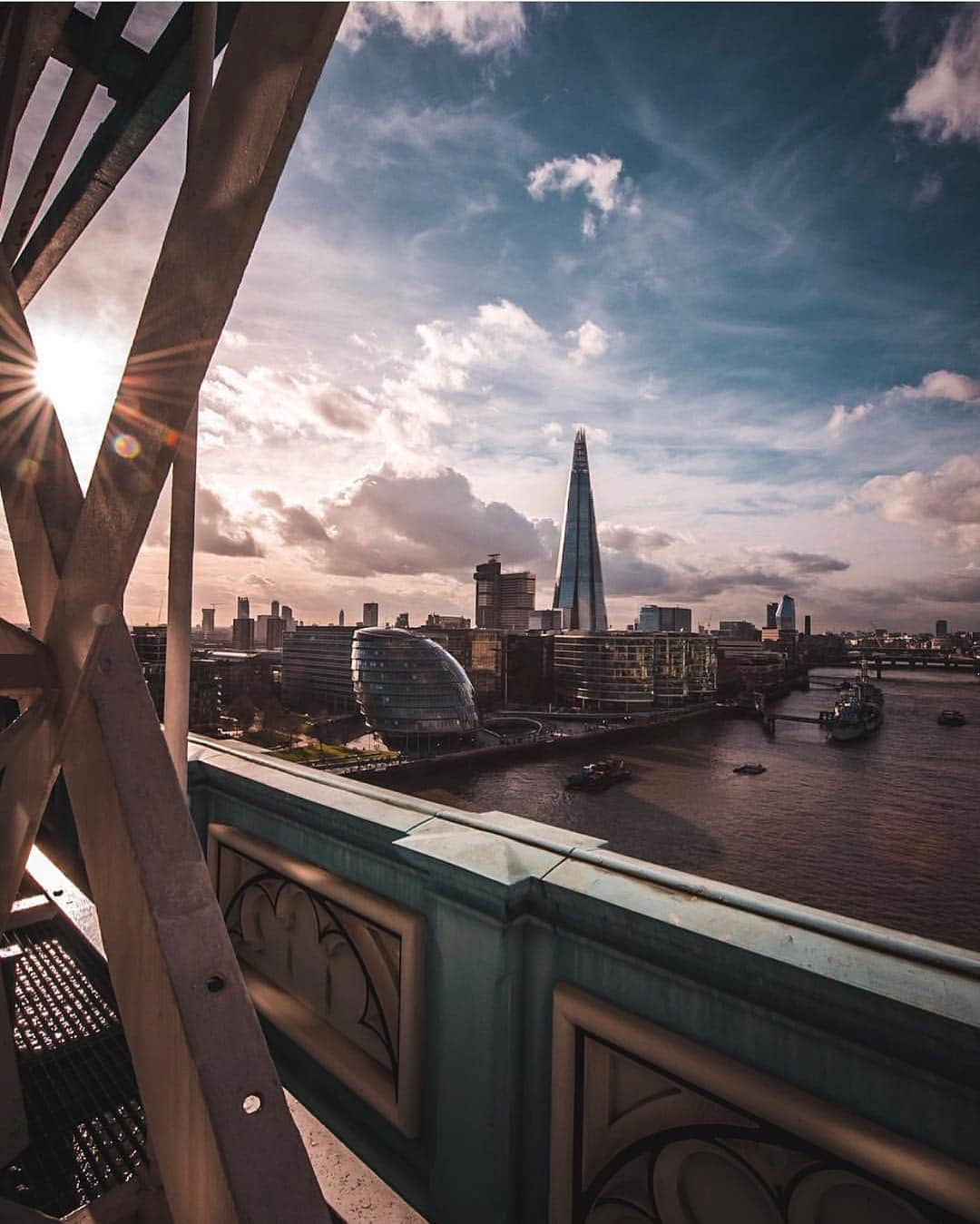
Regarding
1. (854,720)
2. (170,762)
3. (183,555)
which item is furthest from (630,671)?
(170,762)

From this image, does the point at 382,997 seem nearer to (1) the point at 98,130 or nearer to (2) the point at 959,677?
(1) the point at 98,130

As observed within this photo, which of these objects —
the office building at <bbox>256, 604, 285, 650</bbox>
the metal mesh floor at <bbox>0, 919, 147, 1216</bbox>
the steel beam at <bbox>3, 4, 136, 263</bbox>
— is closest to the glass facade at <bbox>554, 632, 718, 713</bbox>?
the metal mesh floor at <bbox>0, 919, 147, 1216</bbox>

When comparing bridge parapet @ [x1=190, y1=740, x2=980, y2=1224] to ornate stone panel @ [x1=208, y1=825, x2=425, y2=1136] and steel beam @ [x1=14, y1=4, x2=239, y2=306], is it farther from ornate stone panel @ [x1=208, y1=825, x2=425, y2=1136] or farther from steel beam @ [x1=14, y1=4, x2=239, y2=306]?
steel beam @ [x1=14, y1=4, x2=239, y2=306]

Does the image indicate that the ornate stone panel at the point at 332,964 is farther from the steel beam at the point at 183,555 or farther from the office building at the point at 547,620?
→ the office building at the point at 547,620

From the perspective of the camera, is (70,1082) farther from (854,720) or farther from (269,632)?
(269,632)

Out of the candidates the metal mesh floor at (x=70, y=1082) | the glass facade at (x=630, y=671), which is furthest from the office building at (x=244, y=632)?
the metal mesh floor at (x=70, y=1082)

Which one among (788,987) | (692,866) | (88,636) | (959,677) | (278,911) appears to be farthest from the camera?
(959,677)

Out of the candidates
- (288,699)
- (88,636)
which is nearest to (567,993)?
(88,636)

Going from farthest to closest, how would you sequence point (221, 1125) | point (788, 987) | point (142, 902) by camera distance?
point (788, 987)
point (142, 902)
point (221, 1125)
